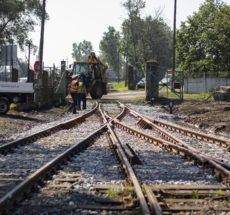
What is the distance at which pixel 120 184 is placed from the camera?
15.2 ft

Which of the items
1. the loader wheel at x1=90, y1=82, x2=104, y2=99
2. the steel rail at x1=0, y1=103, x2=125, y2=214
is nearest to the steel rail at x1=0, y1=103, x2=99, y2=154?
the steel rail at x1=0, y1=103, x2=125, y2=214

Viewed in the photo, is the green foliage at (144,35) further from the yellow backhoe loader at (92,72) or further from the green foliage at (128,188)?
the green foliage at (128,188)

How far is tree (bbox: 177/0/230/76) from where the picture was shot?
3278 cm

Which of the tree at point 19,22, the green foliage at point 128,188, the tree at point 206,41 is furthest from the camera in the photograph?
the tree at point 19,22

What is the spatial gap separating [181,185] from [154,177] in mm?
553

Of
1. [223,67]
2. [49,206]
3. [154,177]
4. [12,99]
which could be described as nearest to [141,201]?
[49,206]

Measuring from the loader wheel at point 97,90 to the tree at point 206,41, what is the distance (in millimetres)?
11900

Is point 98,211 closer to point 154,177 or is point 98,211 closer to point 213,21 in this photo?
point 154,177

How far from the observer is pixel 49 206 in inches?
148

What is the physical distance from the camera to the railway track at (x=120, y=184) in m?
3.74

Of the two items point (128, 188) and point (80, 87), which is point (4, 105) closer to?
point (80, 87)

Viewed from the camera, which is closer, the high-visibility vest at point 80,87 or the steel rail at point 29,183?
the steel rail at point 29,183

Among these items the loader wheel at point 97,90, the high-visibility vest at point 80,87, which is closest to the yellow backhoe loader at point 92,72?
the loader wheel at point 97,90

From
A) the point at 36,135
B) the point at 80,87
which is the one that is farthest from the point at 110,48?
the point at 36,135
